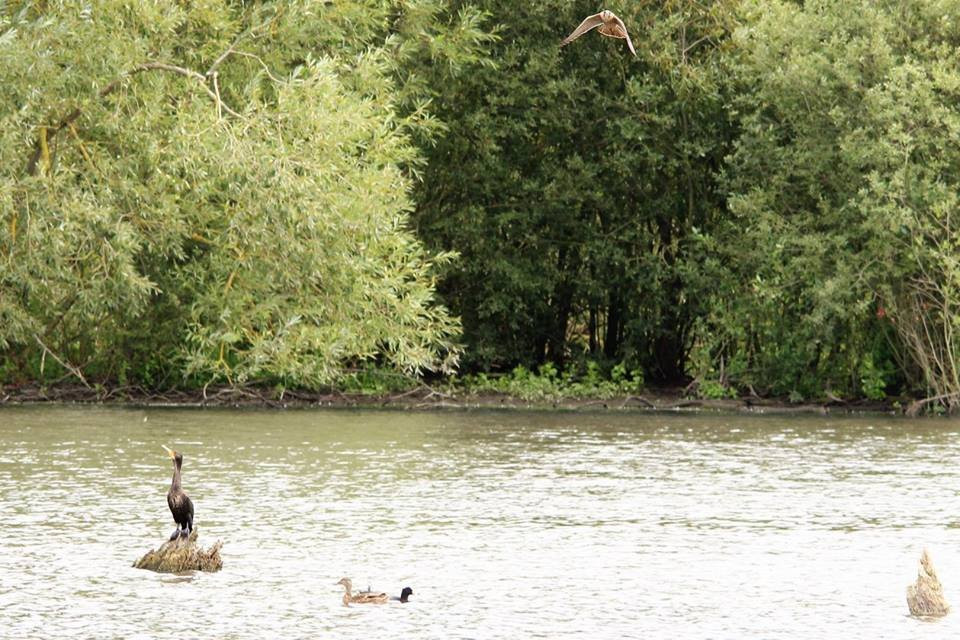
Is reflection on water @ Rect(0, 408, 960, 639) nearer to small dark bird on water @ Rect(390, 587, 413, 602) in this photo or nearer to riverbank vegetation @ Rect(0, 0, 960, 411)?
small dark bird on water @ Rect(390, 587, 413, 602)

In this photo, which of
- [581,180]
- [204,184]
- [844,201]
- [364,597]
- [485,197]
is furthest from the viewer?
[485,197]

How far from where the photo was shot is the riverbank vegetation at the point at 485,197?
24.6 meters

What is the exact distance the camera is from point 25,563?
15.6 m

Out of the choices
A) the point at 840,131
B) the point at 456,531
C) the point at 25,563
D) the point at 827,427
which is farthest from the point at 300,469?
the point at 840,131

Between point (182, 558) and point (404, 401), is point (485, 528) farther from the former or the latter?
point (404, 401)

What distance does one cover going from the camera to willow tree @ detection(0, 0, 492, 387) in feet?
76.6

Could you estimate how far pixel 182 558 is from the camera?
1530 cm

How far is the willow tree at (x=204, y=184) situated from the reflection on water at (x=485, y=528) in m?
1.99

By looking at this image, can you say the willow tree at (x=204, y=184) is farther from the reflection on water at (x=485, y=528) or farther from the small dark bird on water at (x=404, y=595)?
the small dark bird on water at (x=404, y=595)

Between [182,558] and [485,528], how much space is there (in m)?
3.87

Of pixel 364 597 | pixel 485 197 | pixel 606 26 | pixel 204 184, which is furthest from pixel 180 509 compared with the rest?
pixel 485 197

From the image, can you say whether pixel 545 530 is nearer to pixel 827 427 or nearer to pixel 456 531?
pixel 456 531

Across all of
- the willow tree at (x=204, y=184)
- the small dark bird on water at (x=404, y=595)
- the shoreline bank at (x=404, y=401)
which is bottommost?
the small dark bird on water at (x=404, y=595)

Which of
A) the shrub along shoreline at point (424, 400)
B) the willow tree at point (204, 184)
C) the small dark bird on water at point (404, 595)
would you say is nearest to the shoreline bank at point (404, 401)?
the shrub along shoreline at point (424, 400)
